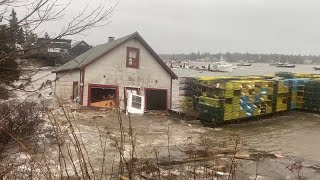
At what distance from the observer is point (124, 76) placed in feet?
89.8

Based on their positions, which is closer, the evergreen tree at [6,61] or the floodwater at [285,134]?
the evergreen tree at [6,61]

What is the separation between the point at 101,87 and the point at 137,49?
3839mm

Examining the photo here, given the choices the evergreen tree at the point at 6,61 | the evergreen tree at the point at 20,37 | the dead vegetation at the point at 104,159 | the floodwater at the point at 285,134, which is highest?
the evergreen tree at the point at 20,37

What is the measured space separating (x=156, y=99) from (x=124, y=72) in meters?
3.22

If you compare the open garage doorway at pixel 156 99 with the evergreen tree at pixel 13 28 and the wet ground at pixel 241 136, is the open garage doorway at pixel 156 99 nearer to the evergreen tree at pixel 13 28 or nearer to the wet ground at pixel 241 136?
the wet ground at pixel 241 136

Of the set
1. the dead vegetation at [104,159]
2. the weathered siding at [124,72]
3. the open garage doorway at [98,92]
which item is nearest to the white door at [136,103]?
the weathered siding at [124,72]

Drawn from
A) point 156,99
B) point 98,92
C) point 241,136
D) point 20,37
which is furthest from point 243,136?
point 20,37

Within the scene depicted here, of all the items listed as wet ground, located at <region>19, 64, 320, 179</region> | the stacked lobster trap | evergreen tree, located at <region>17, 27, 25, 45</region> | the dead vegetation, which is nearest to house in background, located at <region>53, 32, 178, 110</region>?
the stacked lobster trap

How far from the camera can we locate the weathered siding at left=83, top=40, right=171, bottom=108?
87.1ft

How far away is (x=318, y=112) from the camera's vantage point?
29.9 metres

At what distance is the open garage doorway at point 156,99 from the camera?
28.1 m

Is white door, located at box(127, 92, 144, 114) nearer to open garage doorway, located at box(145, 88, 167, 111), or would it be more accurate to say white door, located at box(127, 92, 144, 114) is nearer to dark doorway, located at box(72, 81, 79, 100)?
open garage doorway, located at box(145, 88, 167, 111)

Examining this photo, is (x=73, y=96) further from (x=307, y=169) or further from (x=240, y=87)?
(x=307, y=169)

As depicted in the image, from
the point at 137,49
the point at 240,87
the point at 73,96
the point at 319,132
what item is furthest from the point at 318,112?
the point at 73,96
